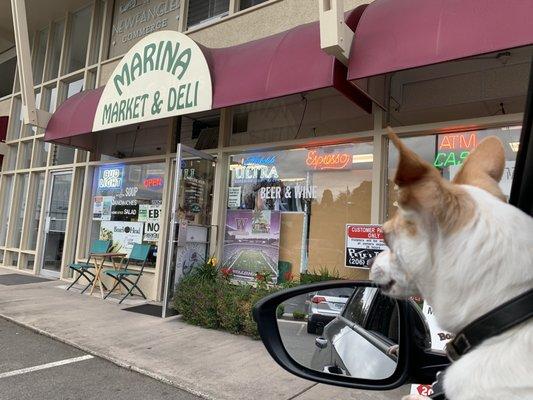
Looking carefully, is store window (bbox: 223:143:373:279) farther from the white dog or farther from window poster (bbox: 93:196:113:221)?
the white dog

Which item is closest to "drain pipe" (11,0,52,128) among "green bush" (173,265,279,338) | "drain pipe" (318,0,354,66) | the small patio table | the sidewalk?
the small patio table

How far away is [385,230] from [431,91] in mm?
5686

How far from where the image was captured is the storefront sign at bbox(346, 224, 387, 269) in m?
6.09

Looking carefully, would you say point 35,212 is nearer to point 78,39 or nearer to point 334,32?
point 78,39

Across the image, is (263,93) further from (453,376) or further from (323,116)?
(453,376)

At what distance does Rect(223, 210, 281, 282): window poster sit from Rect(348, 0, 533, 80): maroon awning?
318 centimetres

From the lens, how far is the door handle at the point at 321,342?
1.81 metres

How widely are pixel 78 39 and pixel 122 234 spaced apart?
608 cm

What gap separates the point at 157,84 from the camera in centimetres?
742

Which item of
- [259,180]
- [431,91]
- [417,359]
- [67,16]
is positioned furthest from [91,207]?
[417,359]

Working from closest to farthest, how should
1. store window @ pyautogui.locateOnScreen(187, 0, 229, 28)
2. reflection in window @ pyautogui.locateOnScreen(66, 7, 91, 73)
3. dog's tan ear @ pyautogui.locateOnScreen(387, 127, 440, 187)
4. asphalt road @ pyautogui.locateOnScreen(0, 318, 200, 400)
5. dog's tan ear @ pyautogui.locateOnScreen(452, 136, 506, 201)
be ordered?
dog's tan ear @ pyautogui.locateOnScreen(387, 127, 440, 187)
dog's tan ear @ pyautogui.locateOnScreen(452, 136, 506, 201)
asphalt road @ pyautogui.locateOnScreen(0, 318, 200, 400)
store window @ pyautogui.locateOnScreen(187, 0, 229, 28)
reflection in window @ pyautogui.locateOnScreen(66, 7, 91, 73)

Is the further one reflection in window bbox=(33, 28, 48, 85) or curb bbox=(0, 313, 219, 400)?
reflection in window bbox=(33, 28, 48, 85)

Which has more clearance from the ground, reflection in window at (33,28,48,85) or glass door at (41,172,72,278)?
reflection in window at (33,28,48,85)

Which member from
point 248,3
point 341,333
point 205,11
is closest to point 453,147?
point 341,333
